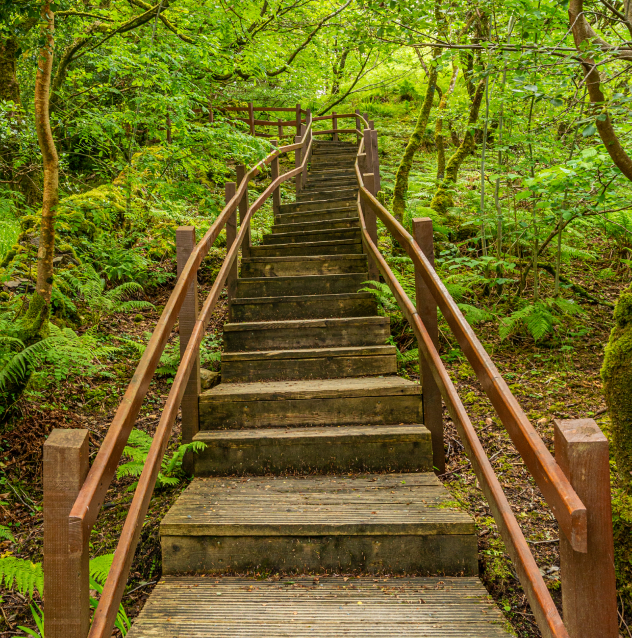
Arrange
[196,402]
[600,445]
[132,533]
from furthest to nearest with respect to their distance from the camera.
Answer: [196,402]
[132,533]
[600,445]

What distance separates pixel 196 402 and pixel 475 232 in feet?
17.7

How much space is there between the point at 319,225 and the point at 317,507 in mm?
4490

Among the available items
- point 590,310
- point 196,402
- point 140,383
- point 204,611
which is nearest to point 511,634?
point 204,611

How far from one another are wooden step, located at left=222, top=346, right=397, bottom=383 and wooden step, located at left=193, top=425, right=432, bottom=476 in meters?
0.77

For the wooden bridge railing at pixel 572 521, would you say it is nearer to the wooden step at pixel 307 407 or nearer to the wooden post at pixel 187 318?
the wooden step at pixel 307 407

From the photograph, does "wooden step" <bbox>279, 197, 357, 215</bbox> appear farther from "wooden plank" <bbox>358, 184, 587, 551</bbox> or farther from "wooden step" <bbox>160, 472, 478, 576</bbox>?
"wooden step" <bbox>160, 472, 478, 576</bbox>

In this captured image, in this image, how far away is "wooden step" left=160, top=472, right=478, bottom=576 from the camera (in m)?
2.13

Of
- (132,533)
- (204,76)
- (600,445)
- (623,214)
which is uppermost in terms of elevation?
(204,76)

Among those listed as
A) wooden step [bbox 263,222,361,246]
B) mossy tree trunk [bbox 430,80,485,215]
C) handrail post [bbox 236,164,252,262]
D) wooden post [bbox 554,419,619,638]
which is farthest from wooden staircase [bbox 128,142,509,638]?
mossy tree trunk [bbox 430,80,485,215]

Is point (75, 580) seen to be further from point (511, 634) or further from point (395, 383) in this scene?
point (395, 383)

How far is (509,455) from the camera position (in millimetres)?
3098

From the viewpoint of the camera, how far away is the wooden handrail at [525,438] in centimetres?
111

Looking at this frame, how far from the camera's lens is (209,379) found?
3.75m

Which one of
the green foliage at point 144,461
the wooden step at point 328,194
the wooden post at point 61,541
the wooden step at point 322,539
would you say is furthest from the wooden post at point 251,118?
the wooden post at point 61,541
